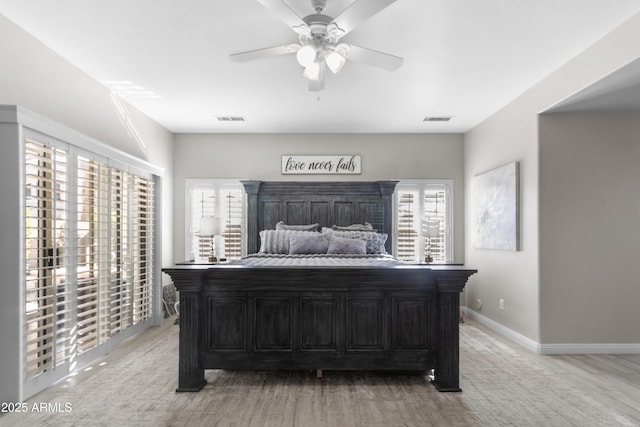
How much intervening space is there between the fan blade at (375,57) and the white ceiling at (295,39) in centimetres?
25

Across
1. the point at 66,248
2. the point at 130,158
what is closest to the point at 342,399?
the point at 66,248

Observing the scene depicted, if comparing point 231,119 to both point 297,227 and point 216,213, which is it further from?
point 297,227

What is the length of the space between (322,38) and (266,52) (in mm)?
455

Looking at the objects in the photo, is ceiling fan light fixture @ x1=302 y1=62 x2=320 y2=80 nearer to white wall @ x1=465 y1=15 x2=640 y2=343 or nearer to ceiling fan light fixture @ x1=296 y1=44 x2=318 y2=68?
ceiling fan light fixture @ x1=296 y1=44 x2=318 y2=68

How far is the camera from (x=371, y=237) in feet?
18.6

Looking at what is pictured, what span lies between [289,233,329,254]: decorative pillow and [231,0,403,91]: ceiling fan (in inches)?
97.5

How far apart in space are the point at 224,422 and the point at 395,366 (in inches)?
52.6

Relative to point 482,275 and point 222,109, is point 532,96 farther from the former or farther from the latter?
point 222,109

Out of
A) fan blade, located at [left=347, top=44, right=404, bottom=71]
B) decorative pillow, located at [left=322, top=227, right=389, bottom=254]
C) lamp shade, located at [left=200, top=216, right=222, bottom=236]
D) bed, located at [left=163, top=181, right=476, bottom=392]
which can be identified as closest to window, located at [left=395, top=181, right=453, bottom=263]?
decorative pillow, located at [left=322, top=227, right=389, bottom=254]

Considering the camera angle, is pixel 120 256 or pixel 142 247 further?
pixel 142 247

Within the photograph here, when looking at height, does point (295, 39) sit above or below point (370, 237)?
above

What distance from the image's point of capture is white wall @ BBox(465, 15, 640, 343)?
3.30 m

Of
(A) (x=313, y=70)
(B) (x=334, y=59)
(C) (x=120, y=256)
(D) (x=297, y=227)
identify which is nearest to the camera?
(B) (x=334, y=59)

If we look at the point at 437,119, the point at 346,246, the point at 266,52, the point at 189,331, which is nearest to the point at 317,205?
the point at 346,246
